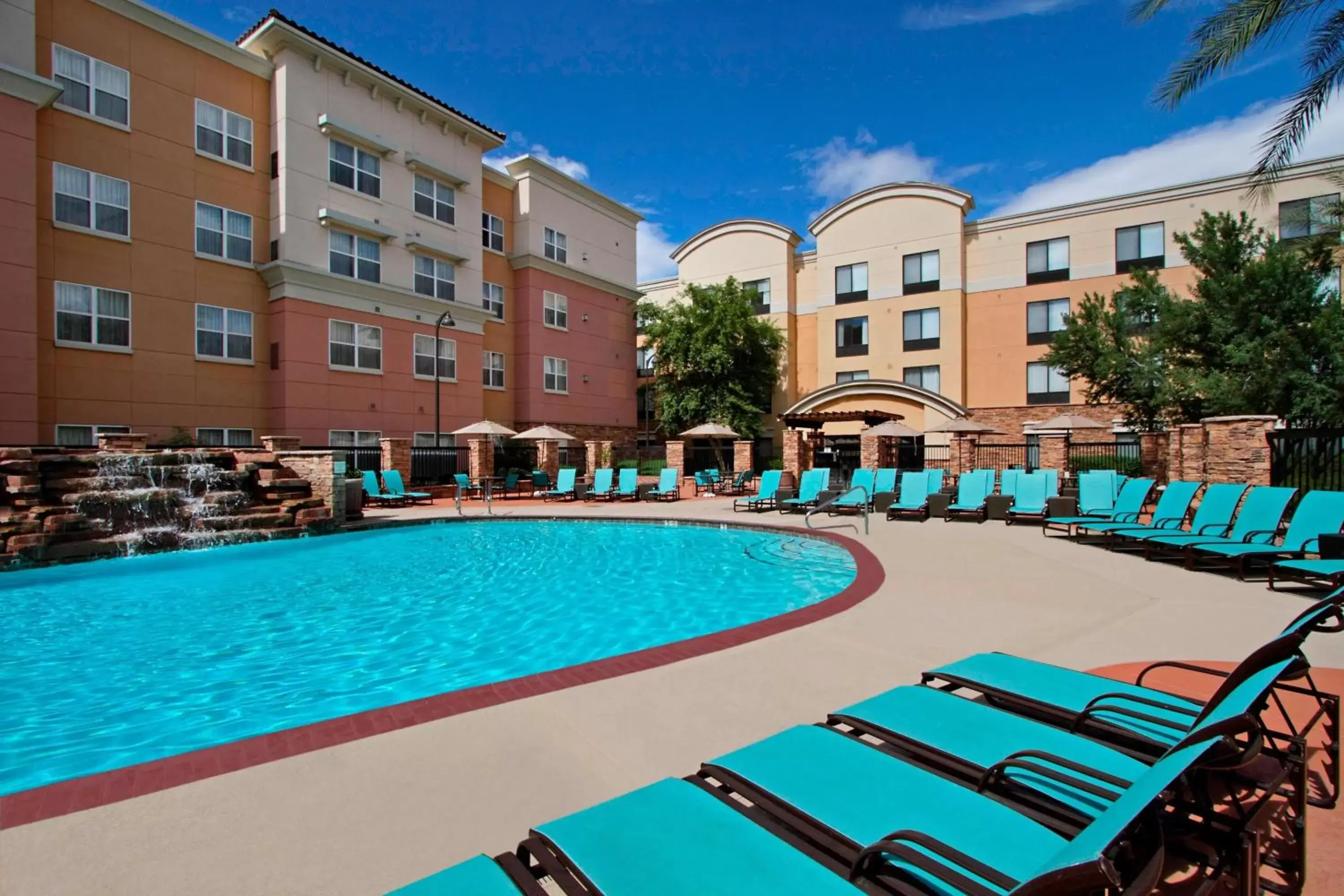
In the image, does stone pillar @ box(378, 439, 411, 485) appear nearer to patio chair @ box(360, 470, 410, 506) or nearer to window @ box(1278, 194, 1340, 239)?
patio chair @ box(360, 470, 410, 506)

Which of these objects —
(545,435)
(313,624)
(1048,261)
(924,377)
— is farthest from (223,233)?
(1048,261)

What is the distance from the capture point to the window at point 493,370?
96.6ft

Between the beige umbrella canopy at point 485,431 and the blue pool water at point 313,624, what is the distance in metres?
9.40

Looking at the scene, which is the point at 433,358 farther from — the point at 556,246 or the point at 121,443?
the point at 121,443

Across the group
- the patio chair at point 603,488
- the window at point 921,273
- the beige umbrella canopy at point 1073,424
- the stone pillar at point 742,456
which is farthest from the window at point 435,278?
the beige umbrella canopy at point 1073,424

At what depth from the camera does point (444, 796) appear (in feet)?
10.5

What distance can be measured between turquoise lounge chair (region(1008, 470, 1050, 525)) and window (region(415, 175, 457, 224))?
23429 mm

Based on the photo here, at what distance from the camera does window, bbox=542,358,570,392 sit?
102ft

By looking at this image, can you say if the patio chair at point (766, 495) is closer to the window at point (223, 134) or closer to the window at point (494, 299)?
the window at point (494, 299)

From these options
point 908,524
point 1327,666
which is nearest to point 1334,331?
point 908,524

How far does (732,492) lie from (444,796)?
70.0 ft

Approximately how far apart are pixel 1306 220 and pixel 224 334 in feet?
113

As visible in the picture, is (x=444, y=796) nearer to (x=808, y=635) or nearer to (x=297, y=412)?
(x=808, y=635)

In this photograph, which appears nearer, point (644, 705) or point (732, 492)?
point (644, 705)
